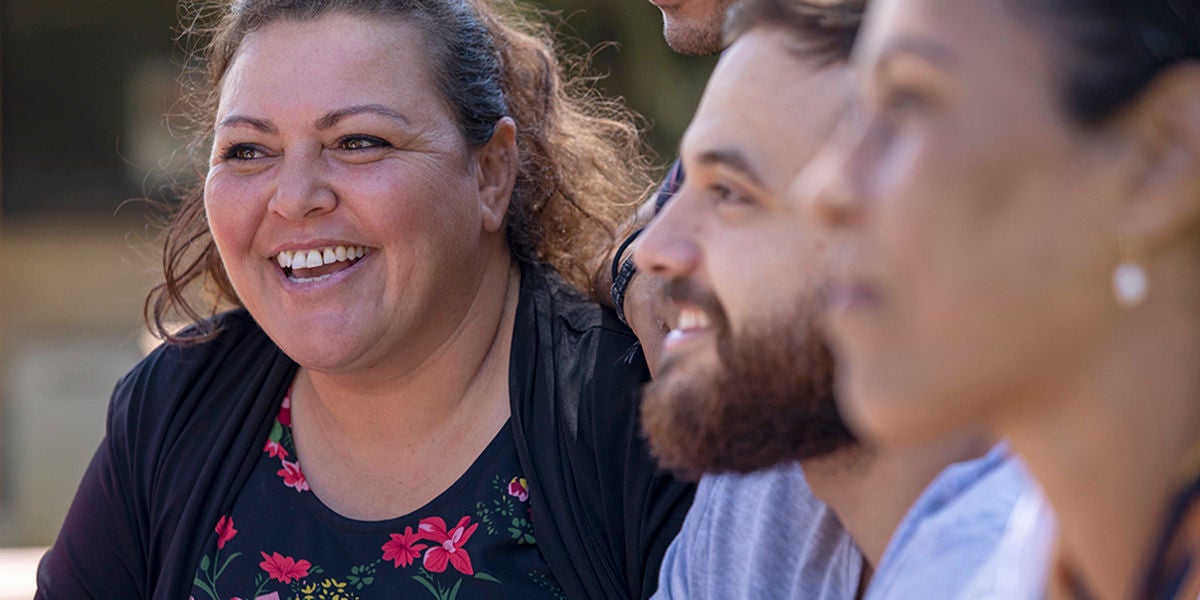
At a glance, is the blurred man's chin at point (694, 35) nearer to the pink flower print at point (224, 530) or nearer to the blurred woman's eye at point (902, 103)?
the pink flower print at point (224, 530)

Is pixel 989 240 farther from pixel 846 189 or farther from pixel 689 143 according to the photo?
pixel 689 143

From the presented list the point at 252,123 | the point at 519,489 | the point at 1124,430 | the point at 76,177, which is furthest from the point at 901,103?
the point at 76,177

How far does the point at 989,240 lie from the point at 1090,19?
17 centimetres

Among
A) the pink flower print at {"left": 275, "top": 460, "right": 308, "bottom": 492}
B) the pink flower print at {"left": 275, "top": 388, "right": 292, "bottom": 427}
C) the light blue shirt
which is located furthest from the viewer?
the pink flower print at {"left": 275, "top": 388, "right": 292, "bottom": 427}

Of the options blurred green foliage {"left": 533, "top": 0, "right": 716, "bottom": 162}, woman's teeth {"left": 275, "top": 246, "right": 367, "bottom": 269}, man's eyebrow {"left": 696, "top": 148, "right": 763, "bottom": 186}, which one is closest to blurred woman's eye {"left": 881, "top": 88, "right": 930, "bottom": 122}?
man's eyebrow {"left": 696, "top": 148, "right": 763, "bottom": 186}

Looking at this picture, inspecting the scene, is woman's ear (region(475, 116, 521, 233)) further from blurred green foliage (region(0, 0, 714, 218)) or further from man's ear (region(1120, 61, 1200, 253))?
blurred green foliage (region(0, 0, 714, 218))

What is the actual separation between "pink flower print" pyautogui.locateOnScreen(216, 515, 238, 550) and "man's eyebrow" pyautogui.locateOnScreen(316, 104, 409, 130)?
66 centimetres

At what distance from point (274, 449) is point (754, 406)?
4.07ft

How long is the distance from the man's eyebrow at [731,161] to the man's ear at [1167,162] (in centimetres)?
50

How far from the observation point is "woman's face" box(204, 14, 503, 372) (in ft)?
7.16

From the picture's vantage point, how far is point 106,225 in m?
8.35

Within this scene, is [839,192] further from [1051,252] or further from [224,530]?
[224,530]

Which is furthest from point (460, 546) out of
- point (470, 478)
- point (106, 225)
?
point (106, 225)

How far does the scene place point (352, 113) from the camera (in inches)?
86.0
